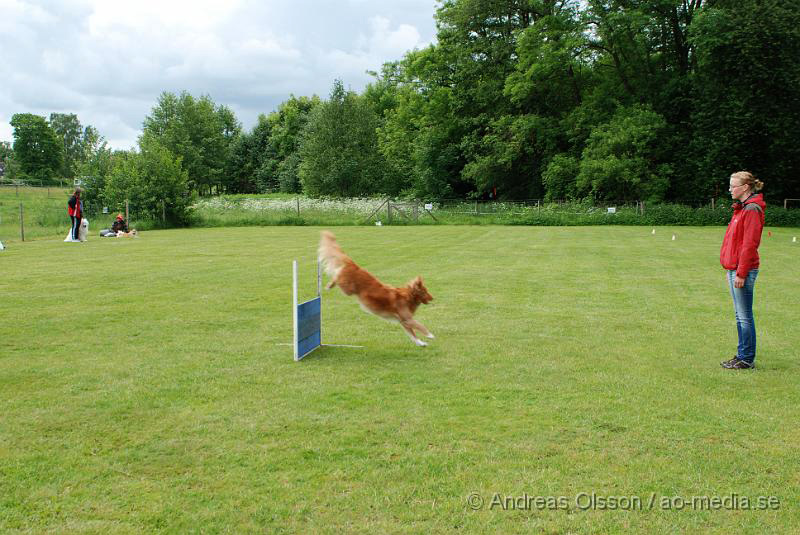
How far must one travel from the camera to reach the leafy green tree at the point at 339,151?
5816 cm

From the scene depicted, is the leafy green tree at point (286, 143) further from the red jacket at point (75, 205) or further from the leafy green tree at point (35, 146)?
the red jacket at point (75, 205)

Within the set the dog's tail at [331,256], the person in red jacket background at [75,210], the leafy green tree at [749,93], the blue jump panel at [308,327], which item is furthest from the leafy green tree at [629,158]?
the dog's tail at [331,256]

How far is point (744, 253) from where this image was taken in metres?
6.74

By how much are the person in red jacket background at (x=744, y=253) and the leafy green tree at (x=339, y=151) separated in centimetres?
5256

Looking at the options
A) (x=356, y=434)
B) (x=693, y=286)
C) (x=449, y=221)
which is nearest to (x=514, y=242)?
(x=693, y=286)

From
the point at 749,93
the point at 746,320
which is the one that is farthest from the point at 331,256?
the point at 749,93

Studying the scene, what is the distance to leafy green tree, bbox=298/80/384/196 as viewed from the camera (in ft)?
191

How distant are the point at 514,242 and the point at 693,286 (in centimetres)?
1206

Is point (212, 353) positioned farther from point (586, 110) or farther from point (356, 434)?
point (586, 110)

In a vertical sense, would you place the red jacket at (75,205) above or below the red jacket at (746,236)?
above

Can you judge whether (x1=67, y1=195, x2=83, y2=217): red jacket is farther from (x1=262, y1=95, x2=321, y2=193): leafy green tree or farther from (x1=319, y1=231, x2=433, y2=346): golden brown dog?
(x1=262, y1=95, x2=321, y2=193): leafy green tree

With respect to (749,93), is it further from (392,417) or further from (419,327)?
(392,417)

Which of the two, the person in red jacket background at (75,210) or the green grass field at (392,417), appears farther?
the person in red jacket background at (75,210)

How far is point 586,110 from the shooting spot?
45.6 metres
